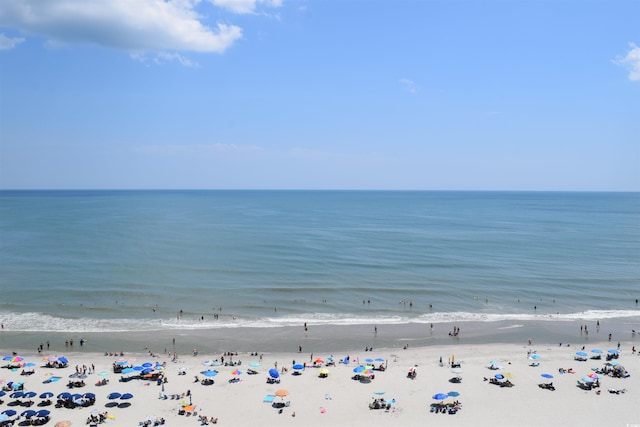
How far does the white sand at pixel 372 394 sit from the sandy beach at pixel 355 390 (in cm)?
7

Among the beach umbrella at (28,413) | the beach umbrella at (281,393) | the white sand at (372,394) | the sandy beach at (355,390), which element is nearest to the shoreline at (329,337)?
the sandy beach at (355,390)

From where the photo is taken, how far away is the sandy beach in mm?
28719

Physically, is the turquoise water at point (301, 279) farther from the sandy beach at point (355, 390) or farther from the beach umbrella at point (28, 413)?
the beach umbrella at point (28, 413)

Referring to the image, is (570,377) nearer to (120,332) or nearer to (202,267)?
(120,332)

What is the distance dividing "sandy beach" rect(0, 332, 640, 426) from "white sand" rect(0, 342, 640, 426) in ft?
0.22

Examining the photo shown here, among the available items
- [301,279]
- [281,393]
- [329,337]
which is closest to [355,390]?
[281,393]

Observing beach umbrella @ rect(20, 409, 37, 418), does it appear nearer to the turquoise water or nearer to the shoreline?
the shoreline

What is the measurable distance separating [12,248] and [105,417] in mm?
73976

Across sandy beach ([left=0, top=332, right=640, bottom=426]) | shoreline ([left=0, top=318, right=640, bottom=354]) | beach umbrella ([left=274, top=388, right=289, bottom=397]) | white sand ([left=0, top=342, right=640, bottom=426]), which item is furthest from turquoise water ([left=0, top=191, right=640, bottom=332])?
beach umbrella ([left=274, top=388, right=289, bottom=397])

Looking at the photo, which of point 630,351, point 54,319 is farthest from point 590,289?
point 54,319

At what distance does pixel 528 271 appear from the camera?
2783 inches

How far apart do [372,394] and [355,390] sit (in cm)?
133

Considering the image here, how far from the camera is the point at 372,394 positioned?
32.1 meters

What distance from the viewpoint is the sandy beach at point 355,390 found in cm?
2872
